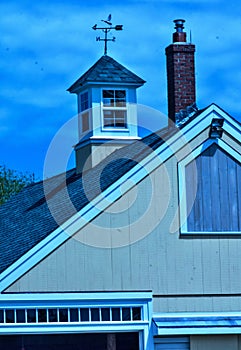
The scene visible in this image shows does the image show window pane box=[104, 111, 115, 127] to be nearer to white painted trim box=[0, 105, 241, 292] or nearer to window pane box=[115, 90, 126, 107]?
window pane box=[115, 90, 126, 107]

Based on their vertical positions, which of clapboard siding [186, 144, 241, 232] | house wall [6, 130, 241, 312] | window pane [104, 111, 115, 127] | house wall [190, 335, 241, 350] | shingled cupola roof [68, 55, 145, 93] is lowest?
house wall [190, 335, 241, 350]

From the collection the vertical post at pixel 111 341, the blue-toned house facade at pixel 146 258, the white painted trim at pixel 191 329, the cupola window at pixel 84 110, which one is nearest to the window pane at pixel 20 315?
the blue-toned house facade at pixel 146 258

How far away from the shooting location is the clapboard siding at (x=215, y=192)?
2256cm

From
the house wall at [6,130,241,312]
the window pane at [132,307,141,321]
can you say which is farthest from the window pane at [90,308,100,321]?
the window pane at [132,307,141,321]

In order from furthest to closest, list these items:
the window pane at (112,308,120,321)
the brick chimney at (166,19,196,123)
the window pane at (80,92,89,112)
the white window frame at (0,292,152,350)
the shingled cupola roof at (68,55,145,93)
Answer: the window pane at (80,92,89,112), the shingled cupola roof at (68,55,145,93), the brick chimney at (166,19,196,123), the window pane at (112,308,120,321), the white window frame at (0,292,152,350)

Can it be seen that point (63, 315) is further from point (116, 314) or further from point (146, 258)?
point (146, 258)

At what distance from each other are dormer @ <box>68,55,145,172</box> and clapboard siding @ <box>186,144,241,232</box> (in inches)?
259

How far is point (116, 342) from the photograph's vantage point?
76.7 feet

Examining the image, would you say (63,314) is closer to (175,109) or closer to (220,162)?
(220,162)

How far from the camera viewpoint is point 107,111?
29250 millimetres

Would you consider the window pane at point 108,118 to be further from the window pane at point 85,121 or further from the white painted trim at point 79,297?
the white painted trim at point 79,297

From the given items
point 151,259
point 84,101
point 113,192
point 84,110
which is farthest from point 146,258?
point 84,101

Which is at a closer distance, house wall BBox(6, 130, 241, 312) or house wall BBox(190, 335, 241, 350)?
house wall BBox(6, 130, 241, 312)

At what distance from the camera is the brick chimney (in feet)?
85.8
